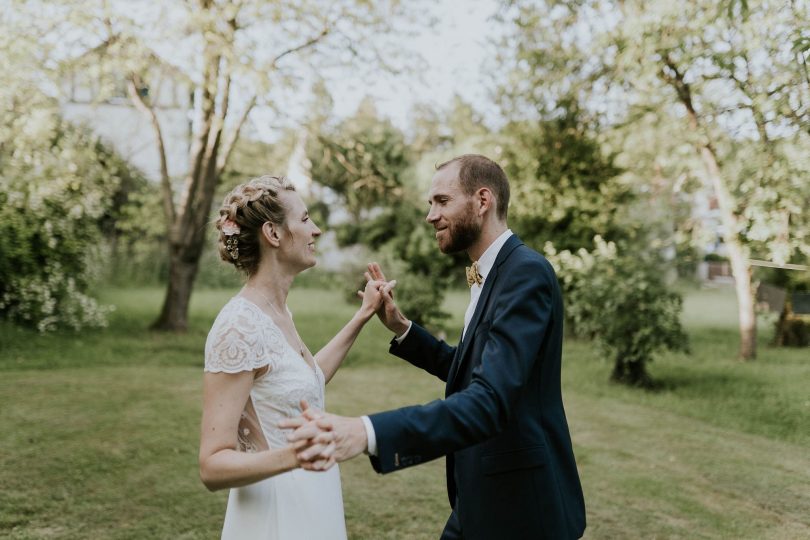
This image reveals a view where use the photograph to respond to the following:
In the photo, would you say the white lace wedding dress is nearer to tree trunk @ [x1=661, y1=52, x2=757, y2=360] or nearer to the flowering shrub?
tree trunk @ [x1=661, y1=52, x2=757, y2=360]

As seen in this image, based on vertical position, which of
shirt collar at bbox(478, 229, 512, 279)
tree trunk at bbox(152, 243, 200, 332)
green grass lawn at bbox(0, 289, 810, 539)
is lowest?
green grass lawn at bbox(0, 289, 810, 539)

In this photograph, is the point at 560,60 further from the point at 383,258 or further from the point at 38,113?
the point at 38,113

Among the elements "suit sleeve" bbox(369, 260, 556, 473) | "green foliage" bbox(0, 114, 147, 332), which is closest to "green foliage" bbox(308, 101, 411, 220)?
"green foliage" bbox(0, 114, 147, 332)

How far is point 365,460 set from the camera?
23.6 ft

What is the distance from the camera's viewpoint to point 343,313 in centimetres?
2028

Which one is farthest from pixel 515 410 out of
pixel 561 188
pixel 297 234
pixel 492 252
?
pixel 561 188

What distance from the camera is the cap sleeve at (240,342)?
2.32 metres

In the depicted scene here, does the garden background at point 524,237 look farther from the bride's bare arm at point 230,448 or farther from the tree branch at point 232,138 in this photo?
the bride's bare arm at point 230,448

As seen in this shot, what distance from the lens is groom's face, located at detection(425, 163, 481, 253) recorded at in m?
2.66

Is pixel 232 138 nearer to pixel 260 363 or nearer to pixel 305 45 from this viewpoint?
pixel 305 45

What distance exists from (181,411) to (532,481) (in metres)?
7.47

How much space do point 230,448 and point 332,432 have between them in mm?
523

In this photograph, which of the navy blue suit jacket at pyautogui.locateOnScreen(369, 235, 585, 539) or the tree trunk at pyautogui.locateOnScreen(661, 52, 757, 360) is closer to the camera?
the navy blue suit jacket at pyautogui.locateOnScreen(369, 235, 585, 539)

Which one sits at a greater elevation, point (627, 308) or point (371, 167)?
point (371, 167)
